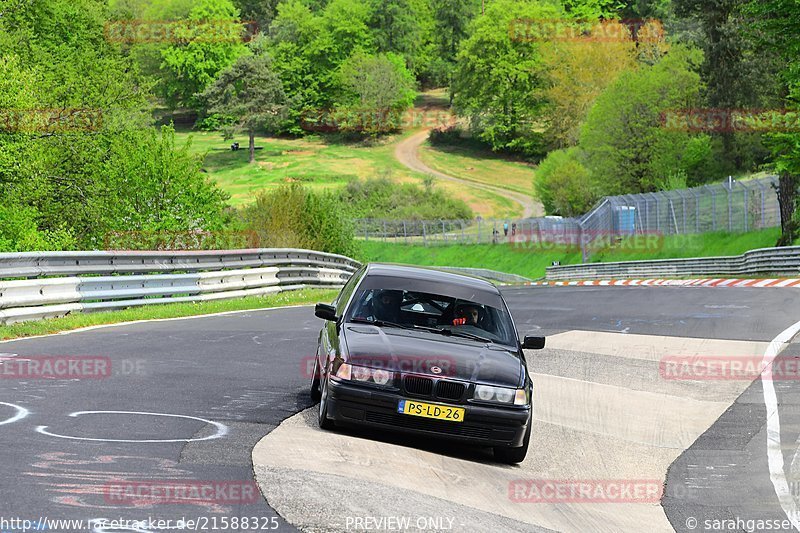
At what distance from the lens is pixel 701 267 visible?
140 feet

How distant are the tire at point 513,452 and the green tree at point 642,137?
6038 centimetres

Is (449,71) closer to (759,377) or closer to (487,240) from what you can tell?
(487,240)

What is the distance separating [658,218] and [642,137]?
17.4 m

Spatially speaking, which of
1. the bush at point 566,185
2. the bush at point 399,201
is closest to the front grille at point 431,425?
the bush at point 566,185

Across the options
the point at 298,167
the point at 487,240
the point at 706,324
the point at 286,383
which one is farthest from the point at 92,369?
the point at 298,167

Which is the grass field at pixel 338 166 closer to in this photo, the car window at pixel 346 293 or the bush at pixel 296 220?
the bush at pixel 296 220

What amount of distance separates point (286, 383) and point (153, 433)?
3.62 metres

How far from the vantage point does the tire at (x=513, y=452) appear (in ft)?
28.7

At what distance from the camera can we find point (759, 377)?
13781mm

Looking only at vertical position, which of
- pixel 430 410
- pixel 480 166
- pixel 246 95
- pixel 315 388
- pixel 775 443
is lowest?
pixel 480 166

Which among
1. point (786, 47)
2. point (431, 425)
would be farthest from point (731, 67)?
point (431, 425)

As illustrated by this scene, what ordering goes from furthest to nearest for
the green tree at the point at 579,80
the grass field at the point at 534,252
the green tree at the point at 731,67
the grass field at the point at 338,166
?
the green tree at the point at 579,80
the grass field at the point at 338,166
the green tree at the point at 731,67
the grass field at the point at 534,252

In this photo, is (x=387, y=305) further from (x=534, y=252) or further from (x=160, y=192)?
(x=534, y=252)

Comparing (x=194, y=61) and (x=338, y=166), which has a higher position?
(x=194, y=61)
